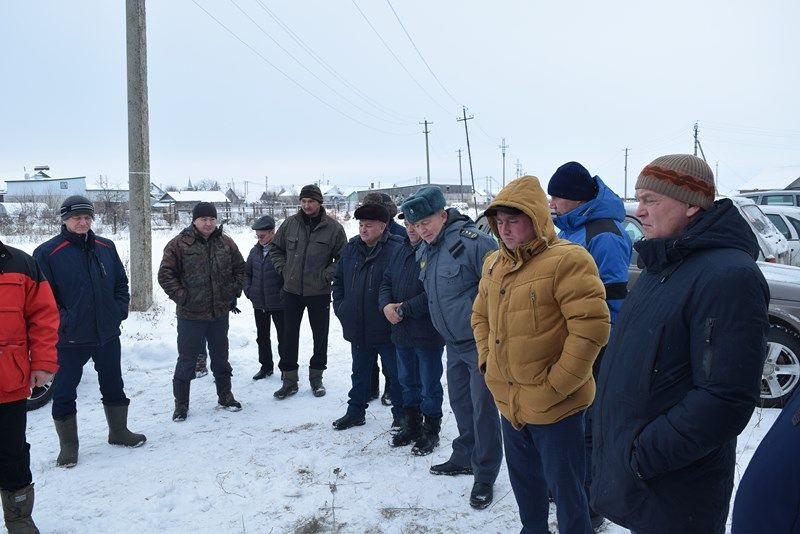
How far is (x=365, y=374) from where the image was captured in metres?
4.67

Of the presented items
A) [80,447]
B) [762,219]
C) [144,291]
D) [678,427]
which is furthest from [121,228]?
[678,427]

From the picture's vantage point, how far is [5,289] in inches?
117

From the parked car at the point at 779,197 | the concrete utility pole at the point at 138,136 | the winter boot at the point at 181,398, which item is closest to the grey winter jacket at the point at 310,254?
the winter boot at the point at 181,398

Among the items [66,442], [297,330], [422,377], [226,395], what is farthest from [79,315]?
[422,377]

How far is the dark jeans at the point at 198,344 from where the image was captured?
196 inches

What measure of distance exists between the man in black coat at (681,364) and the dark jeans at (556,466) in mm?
413

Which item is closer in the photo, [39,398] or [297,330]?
[39,398]

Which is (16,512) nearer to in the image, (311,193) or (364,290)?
(364,290)

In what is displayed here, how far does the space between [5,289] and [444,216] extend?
8.80 ft

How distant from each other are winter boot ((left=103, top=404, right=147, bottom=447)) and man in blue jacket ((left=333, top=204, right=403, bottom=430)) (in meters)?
1.67

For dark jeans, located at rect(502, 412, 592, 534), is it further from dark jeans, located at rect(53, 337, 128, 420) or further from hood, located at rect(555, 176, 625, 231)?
dark jeans, located at rect(53, 337, 128, 420)

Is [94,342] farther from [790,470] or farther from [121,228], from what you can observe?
[121,228]

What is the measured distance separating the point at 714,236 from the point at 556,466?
4.12 ft

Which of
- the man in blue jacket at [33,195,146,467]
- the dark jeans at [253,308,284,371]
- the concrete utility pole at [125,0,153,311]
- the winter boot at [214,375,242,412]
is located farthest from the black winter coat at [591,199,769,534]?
the concrete utility pole at [125,0,153,311]
